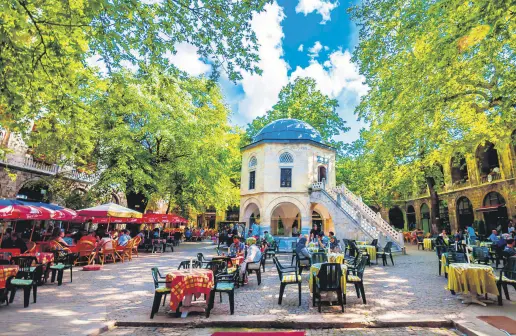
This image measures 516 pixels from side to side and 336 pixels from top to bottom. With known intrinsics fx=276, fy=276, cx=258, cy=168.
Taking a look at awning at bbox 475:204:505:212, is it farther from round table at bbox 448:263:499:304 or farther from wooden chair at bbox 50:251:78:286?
wooden chair at bbox 50:251:78:286

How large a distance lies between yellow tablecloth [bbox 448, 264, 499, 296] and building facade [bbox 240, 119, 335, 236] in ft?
48.1

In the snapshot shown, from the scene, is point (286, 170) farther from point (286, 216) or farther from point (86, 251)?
point (86, 251)

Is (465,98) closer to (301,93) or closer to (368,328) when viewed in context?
(368,328)

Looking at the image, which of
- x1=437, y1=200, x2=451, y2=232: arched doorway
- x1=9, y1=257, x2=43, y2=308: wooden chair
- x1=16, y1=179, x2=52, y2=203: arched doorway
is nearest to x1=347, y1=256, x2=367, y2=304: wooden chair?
x1=9, y1=257, x2=43, y2=308: wooden chair

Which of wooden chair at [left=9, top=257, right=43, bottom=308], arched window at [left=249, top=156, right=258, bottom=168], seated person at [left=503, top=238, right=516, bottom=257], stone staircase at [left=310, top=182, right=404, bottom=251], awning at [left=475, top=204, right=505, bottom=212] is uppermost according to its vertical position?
arched window at [left=249, top=156, right=258, bottom=168]

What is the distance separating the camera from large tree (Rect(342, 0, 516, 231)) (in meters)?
6.40

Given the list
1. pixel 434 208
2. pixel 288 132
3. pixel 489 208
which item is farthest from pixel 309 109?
pixel 489 208

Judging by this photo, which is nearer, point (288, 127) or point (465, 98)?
point (465, 98)

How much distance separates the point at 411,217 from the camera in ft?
124

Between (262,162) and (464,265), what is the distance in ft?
55.7

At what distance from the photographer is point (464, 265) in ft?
22.7

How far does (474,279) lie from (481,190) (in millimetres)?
24077

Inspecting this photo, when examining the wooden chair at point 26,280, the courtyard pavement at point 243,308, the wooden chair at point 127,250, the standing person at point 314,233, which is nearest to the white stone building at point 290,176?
the standing person at point 314,233

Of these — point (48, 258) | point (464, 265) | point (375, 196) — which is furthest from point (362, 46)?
point (375, 196)
